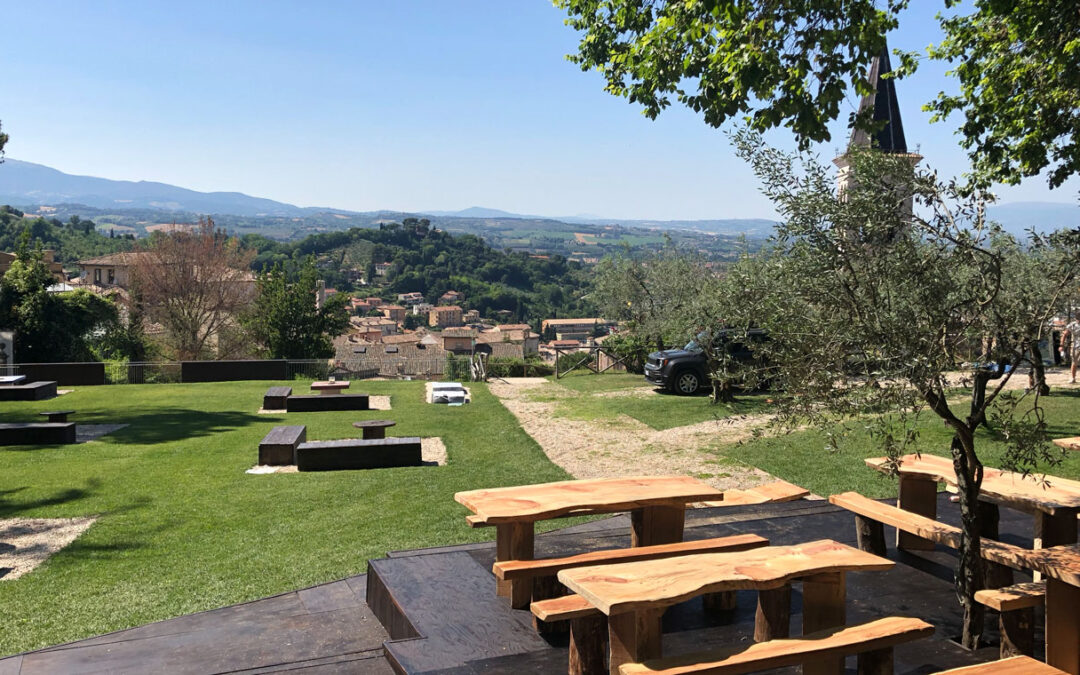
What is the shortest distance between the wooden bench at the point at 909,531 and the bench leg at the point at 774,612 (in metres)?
1.08

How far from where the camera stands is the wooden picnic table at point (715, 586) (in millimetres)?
3137

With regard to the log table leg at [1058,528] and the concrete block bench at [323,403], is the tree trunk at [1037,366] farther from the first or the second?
the concrete block bench at [323,403]

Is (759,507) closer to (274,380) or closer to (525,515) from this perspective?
(525,515)

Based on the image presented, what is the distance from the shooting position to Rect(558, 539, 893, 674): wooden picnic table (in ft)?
10.3

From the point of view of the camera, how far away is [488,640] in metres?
4.10

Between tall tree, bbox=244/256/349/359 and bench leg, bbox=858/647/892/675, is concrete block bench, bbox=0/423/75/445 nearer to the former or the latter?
bench leg, bbox=858/647/892/675

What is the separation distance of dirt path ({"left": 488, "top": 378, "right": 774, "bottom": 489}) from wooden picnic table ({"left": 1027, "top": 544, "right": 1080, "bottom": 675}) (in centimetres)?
598

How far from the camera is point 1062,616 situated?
368 centimetres

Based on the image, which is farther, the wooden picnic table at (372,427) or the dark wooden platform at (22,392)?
the dark wooden platform at (22,392)

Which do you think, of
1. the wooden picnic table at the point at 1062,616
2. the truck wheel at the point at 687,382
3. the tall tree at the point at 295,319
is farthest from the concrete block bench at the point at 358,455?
the tall tree at the point at 295,319

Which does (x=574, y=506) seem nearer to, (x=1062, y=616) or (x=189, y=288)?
(x=1062, y=616)

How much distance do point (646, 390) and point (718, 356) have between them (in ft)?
49.4

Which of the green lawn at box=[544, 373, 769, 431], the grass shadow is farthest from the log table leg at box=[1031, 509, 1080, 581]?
the grass shadow

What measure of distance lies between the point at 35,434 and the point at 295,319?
23.2m
